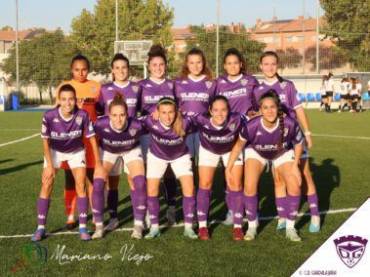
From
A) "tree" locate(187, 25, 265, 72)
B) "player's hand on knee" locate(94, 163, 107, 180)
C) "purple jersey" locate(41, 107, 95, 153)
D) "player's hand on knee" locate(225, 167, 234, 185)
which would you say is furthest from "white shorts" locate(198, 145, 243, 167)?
"tree" locate(187, 25, 265, 72)

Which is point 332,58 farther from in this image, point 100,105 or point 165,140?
point 165,140

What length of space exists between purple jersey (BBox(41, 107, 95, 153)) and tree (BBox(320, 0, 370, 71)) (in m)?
36.7

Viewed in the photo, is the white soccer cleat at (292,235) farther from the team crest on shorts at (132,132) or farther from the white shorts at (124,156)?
the team crest on shorts at (132,132)

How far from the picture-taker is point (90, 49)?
→ 40.5 meters

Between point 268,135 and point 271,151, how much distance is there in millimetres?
198

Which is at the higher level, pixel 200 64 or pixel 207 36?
pixel 207 36

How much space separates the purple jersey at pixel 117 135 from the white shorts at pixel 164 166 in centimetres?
26

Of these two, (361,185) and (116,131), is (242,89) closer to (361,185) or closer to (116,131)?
(116,131)

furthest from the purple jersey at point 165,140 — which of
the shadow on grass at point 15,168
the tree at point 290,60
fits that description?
the tree at point 290,60

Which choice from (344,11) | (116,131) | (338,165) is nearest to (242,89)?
(116,131)

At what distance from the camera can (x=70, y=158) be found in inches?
229

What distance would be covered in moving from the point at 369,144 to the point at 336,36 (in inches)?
1185

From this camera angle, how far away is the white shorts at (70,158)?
19.0 feet

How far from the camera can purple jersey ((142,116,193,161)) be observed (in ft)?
18.8
